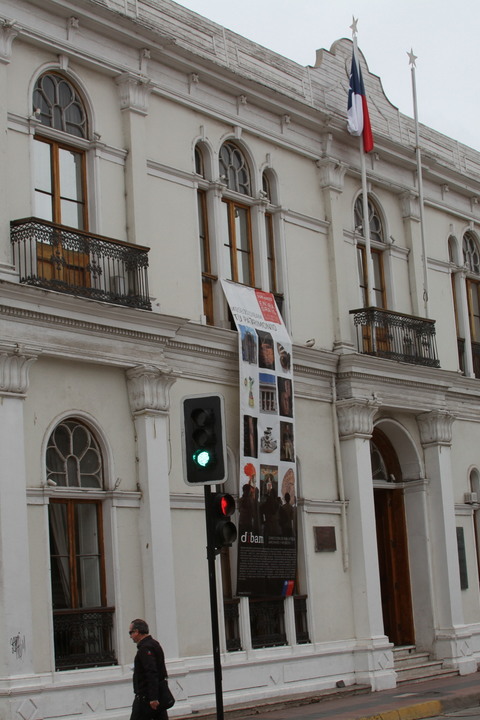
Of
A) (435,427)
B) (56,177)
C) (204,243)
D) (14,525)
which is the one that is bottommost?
(14,525)

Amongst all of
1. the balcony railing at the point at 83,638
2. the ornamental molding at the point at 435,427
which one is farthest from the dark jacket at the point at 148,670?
the ornamental molding at the point at 435,427

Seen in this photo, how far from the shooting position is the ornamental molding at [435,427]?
23.2 meters

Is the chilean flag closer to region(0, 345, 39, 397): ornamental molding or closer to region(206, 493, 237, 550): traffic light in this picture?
region(0, 345, 39, 397): ornamental molding

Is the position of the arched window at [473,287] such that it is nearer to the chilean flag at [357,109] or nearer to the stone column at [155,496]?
the chilean flag at [357,109]

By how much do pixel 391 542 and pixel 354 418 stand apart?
3266mm

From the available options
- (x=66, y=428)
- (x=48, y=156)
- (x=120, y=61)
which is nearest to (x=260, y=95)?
(x=120, y=61)

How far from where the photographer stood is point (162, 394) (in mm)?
17250

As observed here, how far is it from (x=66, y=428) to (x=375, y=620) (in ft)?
23.5

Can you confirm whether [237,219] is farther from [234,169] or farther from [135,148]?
[135,148]

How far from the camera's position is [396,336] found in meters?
22.5

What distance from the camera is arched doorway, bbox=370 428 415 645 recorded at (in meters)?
22.8

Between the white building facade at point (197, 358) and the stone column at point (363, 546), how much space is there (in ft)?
0.16

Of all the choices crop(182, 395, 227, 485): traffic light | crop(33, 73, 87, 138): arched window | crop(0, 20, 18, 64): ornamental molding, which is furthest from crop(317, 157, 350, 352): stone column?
crop(182, 395, 227, 485): traffic light

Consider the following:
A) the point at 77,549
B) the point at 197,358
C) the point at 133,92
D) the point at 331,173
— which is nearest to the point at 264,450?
the point at 197,358
